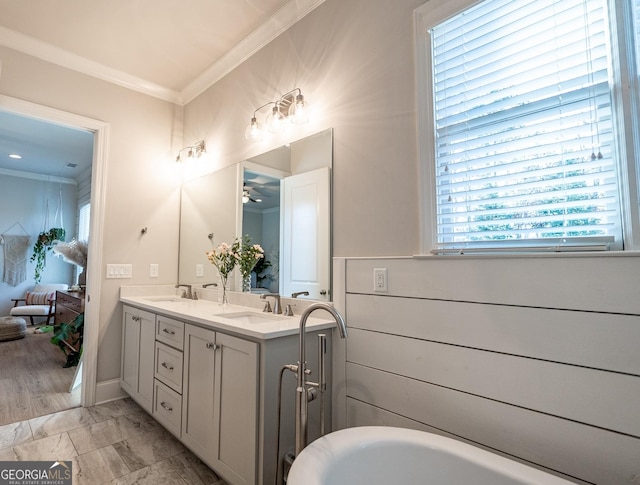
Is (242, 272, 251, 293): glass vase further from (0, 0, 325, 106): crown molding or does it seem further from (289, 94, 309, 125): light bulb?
(0, 0, 325, 106): crown molding

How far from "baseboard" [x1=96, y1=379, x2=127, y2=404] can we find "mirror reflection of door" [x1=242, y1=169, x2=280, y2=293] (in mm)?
1616

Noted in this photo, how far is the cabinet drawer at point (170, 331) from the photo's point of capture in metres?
2.05

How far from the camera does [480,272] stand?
133cm

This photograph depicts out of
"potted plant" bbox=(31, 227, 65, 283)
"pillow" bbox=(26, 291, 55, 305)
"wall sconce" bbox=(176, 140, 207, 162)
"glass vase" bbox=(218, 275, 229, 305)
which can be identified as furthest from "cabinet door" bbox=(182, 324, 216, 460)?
"potted plant" bbox=(31, 227, 65, 283)

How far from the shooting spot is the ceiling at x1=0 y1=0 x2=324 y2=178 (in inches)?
86.7

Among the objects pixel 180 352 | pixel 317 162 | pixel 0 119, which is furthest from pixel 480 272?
pixel 0 119

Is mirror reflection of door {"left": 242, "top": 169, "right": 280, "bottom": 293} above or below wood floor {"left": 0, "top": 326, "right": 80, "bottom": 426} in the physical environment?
above

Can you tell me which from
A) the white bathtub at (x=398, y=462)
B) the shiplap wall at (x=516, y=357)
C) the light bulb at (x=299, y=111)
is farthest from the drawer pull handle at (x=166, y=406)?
the light bulb at (x=299, y=111)

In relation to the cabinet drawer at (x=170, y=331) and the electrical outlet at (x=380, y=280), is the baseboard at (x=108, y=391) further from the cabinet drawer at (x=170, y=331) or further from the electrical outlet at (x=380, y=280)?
the electrical outlet at (x=380, y=280)

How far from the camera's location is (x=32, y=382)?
10.4ft

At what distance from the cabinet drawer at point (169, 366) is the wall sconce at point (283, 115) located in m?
1.58

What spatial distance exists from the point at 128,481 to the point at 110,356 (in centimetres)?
140

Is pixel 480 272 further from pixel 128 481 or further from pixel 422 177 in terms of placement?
pixel 128 481

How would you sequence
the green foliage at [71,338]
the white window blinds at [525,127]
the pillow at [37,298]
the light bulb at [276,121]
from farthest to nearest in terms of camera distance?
the pillow at [37,298], the green foliage at [71,338], the light bulb at [276,121], the white window blinds at [525,127]
